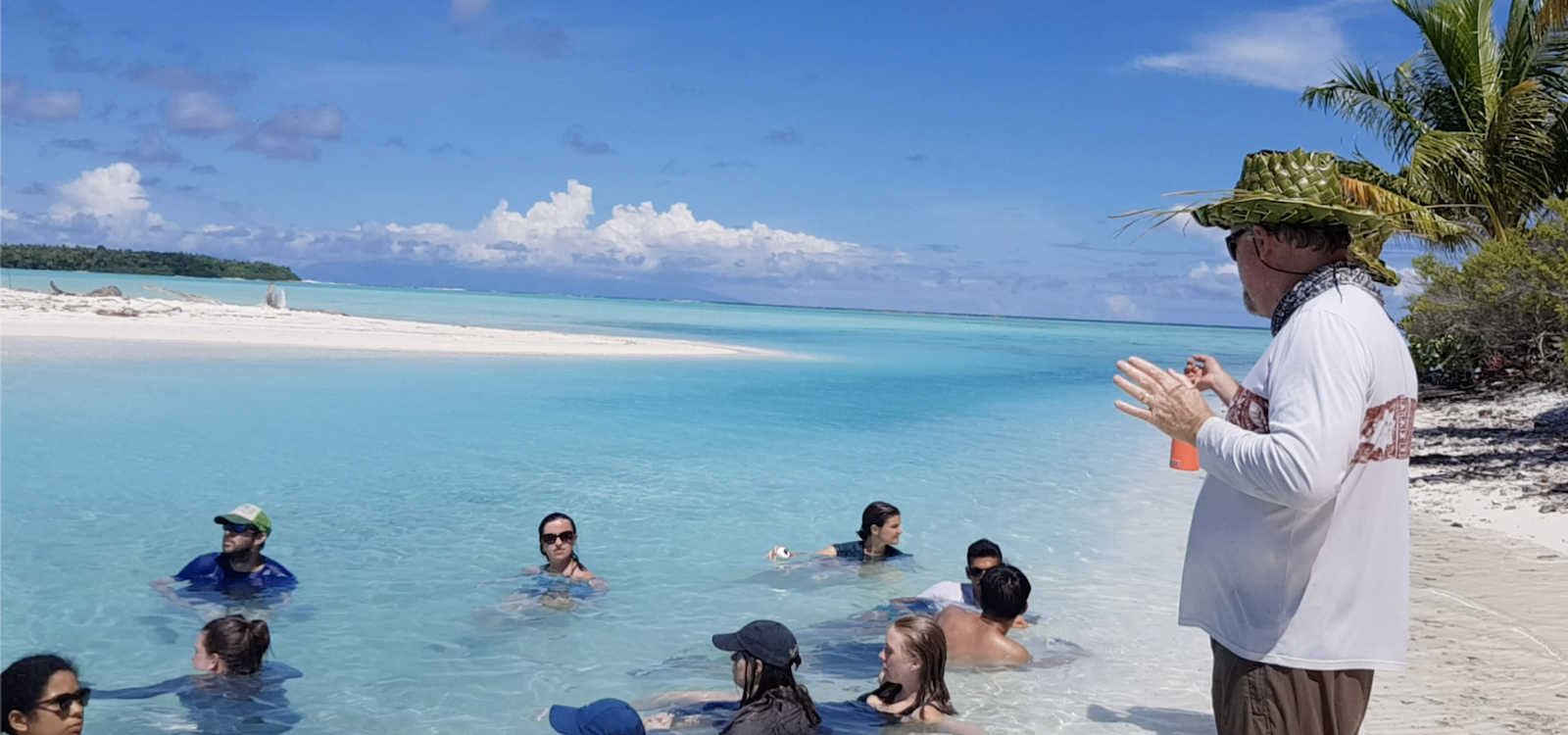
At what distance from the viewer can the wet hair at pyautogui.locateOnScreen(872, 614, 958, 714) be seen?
5145 millimetres

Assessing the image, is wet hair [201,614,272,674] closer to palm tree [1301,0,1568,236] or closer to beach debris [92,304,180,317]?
palm tree [1301,0,1568,236]

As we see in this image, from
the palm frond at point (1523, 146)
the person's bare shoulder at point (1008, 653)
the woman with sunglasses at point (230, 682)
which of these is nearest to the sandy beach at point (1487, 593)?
the person's bare shoulder at point (1008, 653)

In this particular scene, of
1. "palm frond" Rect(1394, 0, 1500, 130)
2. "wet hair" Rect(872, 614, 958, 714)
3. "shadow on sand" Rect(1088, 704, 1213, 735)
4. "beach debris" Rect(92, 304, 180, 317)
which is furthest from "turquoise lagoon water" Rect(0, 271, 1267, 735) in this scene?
"beach debris" Rect(92, 304, 180, 317)

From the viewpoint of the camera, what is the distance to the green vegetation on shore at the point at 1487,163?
18.6 metres

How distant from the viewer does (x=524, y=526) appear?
990cm

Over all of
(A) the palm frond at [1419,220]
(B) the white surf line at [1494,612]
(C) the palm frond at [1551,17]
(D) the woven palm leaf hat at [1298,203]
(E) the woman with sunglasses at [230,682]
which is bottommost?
(E) the woman with sunglasses at [230,682]

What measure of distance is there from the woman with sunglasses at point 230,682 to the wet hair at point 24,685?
1.26 meters

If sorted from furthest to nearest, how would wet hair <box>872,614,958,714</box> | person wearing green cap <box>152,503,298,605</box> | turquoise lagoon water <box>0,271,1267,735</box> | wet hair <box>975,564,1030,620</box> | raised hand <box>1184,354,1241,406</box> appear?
person wearing green cap <box>152,503,298,605</box>
wet hair <box>975,564,1030,620</box>
turquoise lagoon water <box>0,271,1267,735</box>
wet hair <box>872,614,958,714</box>
raised hand <box>1184,354,1241,406</box>

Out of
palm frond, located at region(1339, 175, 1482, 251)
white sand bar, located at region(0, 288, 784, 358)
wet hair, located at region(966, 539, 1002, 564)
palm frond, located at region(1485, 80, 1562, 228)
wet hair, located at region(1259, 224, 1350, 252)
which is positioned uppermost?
palm frond, located at region(1485, 80, 1562, 228)

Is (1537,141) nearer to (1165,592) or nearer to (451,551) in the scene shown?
(1165,592)

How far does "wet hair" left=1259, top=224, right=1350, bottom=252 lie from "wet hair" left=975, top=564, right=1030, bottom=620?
403 cm

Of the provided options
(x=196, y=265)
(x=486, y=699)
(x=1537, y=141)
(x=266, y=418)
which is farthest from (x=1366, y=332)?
(x=196, y=265)

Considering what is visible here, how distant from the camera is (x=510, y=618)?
7.05m

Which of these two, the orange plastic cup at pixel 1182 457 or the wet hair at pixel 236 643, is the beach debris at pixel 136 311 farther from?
the orange plastic cup at pixel 1182 457
